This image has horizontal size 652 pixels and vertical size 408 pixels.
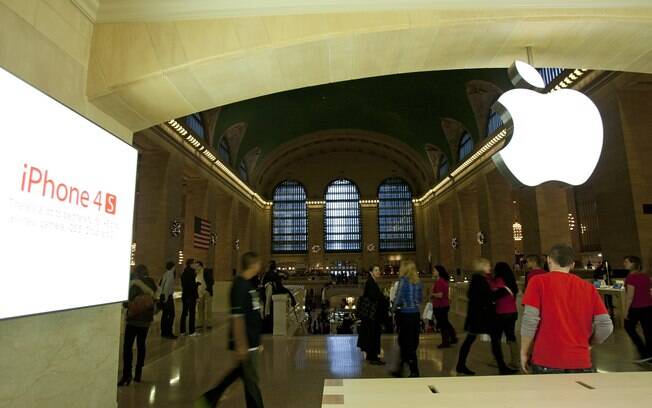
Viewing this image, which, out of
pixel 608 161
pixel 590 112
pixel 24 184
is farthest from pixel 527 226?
pixel 24 184

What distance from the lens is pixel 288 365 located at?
5.36 m

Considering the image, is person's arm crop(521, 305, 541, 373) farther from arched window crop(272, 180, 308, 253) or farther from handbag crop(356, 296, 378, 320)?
arched window crop(272, 180, 308, 253)

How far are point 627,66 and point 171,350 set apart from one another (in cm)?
733

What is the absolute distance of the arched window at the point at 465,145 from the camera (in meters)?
18.7

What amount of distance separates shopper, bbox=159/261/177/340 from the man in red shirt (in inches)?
252

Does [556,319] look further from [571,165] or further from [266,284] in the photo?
[266,284]

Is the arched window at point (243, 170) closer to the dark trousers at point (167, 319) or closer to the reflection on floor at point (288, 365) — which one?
the dark trousers at point (167, 319)

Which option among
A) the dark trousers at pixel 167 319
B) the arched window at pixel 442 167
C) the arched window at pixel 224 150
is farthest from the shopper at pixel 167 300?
the arched window at pixel 442 167

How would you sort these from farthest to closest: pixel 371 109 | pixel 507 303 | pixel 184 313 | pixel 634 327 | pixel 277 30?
pixel 371 109 → pixel 184 313 → pixel 634 327 → pixel 507 303 → pixel 277 30

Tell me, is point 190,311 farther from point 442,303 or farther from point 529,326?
point 529,326

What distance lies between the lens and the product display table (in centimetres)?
154

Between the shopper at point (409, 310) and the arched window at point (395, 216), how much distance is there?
25.3 m

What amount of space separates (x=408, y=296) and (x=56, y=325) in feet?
10.7

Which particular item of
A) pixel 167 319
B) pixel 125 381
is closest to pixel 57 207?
pixel 125 381
